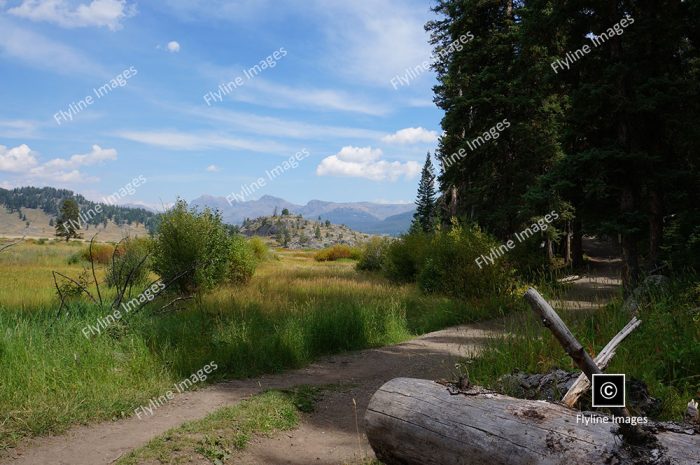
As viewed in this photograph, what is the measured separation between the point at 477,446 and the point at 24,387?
18.5ft

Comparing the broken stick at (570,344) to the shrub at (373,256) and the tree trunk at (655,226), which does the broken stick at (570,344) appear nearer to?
the tree trunk at (655,226)

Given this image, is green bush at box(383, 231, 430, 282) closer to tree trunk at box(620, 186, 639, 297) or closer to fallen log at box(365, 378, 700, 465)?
tree trunk at box(620, 186, 639, 297)

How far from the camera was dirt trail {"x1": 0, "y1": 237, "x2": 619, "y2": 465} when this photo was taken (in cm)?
481

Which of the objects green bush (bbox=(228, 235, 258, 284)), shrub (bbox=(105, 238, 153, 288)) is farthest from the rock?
green bush (bbox=(228, 235, 258, 284))

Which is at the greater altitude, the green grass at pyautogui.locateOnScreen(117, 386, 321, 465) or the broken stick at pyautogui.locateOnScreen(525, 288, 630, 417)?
the broken stick at pyautogui.locateOnScreen(525, 288, 630, 417)

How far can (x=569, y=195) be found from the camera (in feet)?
38.6

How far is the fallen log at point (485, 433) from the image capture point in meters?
2.74

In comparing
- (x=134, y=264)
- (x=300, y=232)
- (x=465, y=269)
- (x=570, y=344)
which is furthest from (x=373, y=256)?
(x=300, y=232)

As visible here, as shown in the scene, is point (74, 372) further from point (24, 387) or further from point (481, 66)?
point (481, 66)

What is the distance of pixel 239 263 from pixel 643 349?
17832mm

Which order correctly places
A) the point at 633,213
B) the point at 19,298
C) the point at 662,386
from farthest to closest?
the point at 19,298
the point at 633,213
the point at 662,386

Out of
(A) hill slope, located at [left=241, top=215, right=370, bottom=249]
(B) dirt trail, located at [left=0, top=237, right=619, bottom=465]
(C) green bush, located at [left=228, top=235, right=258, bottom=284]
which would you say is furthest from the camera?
(A) hill slope, located at [left=241, top=215, right=370, bottom=249]

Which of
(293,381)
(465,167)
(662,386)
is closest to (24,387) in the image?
(293,381)

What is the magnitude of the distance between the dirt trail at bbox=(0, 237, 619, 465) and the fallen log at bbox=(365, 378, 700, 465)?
70 cm
